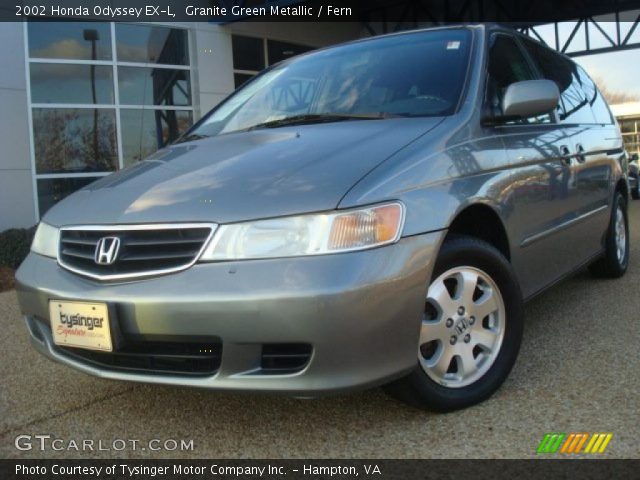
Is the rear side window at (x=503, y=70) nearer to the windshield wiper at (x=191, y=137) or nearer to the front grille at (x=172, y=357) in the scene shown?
the windshield wiper at (x=191, y=137)

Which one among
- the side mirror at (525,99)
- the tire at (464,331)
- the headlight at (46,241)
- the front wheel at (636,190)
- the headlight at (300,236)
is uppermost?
the side mirror at (525,99)

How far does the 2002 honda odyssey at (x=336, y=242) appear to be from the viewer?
6.67ft

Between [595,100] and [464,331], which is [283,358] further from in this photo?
[595,100]

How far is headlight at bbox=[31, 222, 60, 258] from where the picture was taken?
Answer: 8.30 ft

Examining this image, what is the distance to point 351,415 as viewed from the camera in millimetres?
2475

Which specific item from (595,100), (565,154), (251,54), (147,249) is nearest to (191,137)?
(147,249)

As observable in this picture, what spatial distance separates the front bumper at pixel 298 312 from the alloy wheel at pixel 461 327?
0.22m

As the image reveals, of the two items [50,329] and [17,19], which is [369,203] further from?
[17,19]

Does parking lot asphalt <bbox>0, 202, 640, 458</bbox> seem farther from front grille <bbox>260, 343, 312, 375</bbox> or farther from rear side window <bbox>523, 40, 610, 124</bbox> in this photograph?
rear side window <bbox>523, 40, 610, 124</bbox>

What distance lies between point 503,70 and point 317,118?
3.36 feet

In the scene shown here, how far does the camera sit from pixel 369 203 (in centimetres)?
212
